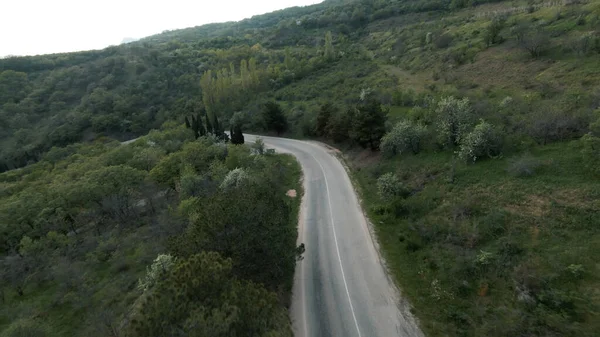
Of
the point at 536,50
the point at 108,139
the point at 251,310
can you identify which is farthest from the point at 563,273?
the point at 108,139

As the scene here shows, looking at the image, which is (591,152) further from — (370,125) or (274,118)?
(274,118)

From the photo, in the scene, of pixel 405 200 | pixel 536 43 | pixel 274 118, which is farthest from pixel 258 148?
pixel 536 43

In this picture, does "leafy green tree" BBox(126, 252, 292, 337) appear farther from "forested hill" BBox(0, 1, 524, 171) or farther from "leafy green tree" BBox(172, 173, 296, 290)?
"forested hill" BBox(0, 1, 524, 171)

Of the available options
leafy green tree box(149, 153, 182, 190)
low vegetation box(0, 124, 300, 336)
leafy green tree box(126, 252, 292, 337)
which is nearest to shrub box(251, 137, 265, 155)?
low vegetation box(0, 124, 300, 336)

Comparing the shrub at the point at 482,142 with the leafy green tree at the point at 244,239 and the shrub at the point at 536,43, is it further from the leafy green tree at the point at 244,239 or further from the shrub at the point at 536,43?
the shrub at the point at 536,43

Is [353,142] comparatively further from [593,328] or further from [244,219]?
[593,328]
